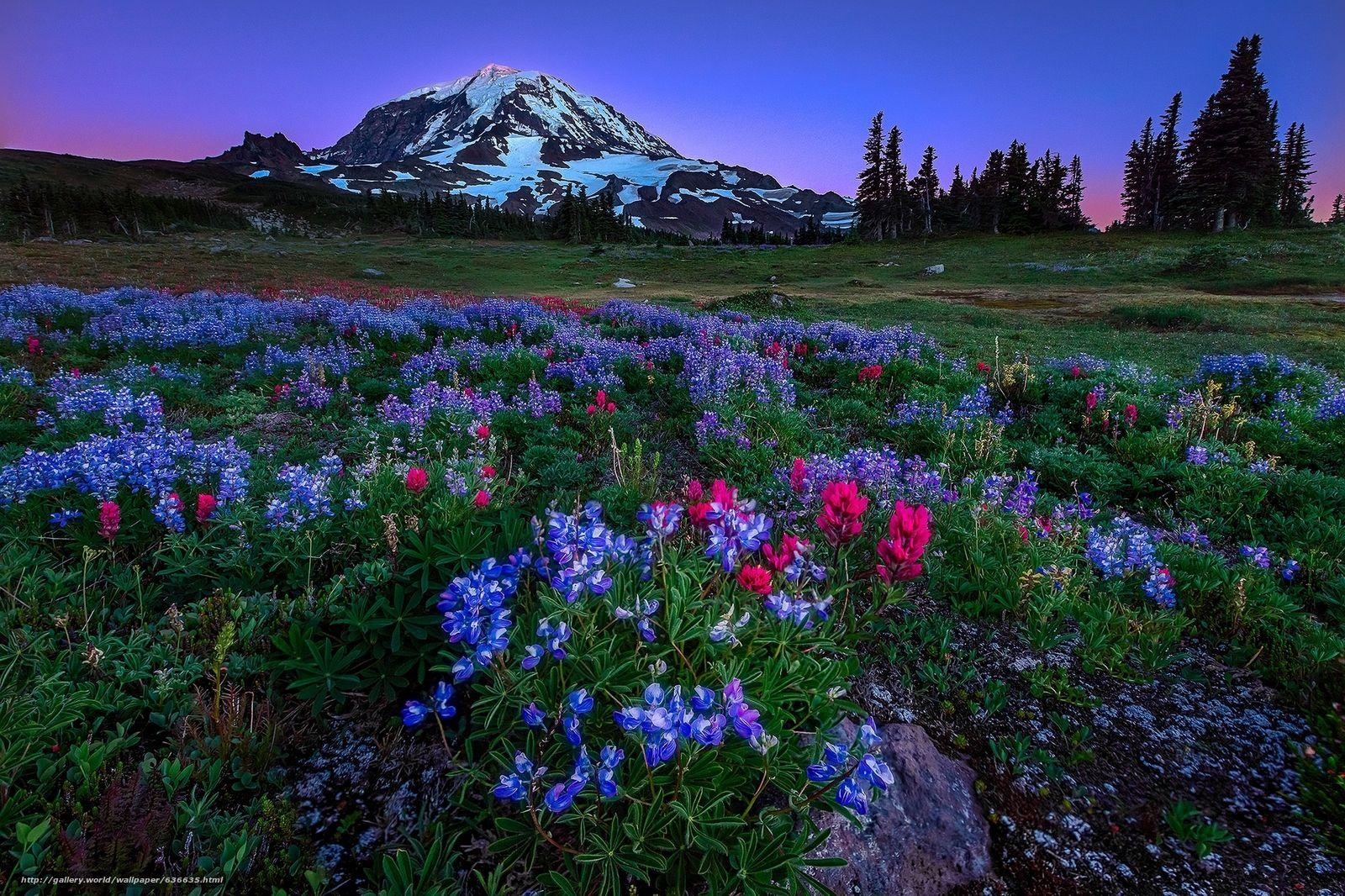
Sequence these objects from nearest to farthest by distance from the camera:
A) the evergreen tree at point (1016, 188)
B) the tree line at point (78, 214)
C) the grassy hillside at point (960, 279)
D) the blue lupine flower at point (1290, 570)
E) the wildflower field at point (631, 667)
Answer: the wildflower field at point (631, 667)
the blue lupine flower at point (1290, 570)
the grassy hillside at point (960, 279)
the evergreen tree at point (1016, 188)
the tree line at point (78, 214)

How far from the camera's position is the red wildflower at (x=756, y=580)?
96.7 inches

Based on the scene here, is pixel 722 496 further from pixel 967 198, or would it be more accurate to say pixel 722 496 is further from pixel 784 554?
pixel 967 198

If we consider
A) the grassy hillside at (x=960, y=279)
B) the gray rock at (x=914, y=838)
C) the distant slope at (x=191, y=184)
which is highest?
the distant slope at (x=191, y=184)

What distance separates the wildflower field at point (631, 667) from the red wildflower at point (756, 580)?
17 millimetres

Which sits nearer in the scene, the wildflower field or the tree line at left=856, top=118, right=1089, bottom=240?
the wildflower field

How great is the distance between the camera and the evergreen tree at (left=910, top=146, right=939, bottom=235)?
264 feet

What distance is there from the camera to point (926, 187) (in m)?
81.9

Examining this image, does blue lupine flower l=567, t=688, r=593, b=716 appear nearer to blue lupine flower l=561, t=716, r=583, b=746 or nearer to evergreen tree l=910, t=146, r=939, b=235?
blue lupine flower l=561, t=716, r=583, b=746

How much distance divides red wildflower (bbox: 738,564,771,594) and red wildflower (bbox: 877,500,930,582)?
1.89 ft

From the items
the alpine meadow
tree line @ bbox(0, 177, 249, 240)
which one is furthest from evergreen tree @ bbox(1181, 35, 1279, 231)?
tree line @ bbox(0, 177, 249, 240)

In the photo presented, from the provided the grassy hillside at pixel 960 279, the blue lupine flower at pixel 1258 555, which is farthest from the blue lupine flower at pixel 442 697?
the grassy hillside at pixel 960 279

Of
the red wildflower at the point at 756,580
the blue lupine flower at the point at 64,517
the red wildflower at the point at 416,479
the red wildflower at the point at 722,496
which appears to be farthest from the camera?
the blue lupine flower at the point at 64,517

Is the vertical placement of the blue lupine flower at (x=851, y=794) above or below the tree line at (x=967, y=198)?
below

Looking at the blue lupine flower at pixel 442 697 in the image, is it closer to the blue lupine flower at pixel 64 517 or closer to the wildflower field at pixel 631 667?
the wildflower field at pixel 631 667
